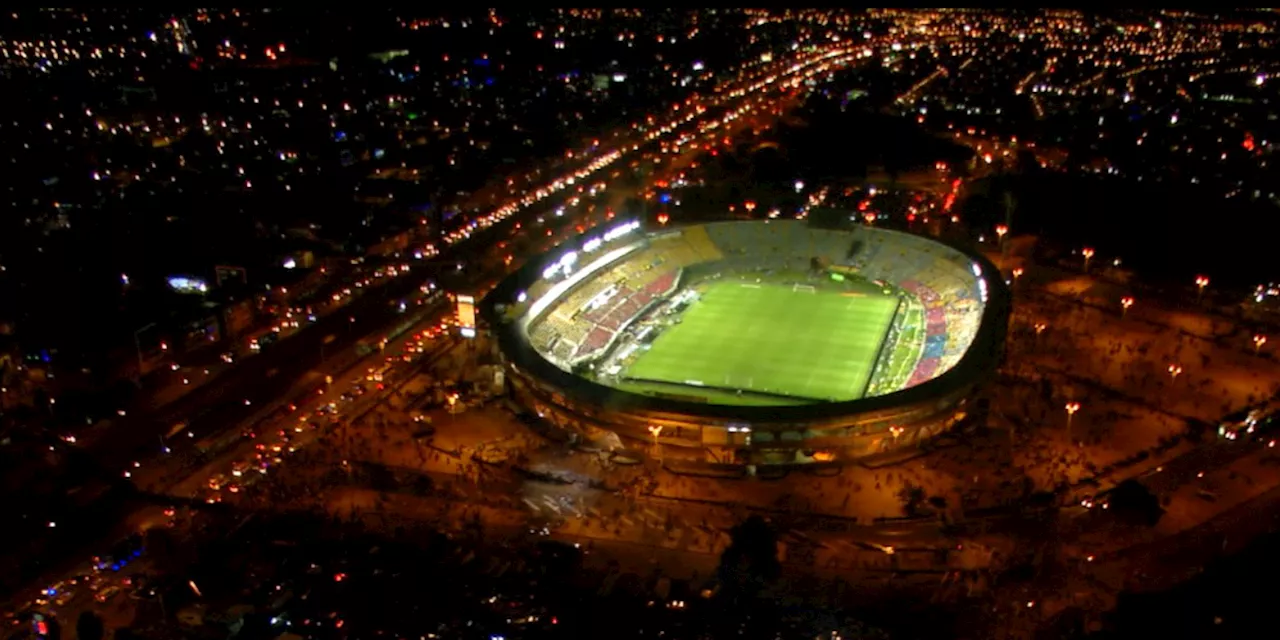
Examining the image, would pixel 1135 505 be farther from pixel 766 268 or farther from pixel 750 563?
pixel 766 268

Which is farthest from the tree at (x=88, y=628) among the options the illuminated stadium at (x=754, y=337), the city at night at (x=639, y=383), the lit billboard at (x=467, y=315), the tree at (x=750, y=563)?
the lit billboard at (x=467, y=315)

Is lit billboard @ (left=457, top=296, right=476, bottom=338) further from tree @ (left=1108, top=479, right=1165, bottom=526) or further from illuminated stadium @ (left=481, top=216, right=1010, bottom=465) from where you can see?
tree @ (left=1108, top=479, right=1165, bottom=526)

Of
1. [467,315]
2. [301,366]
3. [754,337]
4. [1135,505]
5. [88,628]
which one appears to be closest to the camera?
[88,628]

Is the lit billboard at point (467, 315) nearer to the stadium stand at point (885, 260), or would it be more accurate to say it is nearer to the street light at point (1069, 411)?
the stadium stand at point (885, 260)

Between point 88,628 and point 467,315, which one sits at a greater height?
point 467,315

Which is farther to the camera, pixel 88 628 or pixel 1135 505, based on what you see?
pixel 1135 505

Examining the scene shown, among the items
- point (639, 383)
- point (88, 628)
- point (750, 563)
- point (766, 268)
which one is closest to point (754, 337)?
point (639, 383)

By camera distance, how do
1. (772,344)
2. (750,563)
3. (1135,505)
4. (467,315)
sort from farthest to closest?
(772,344), (467,315), (1135,505), (750,563)

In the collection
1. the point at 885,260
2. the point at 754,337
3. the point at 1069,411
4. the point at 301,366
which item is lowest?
the point at 754,337

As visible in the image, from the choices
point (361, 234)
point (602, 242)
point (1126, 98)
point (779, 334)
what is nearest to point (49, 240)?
point (361, 234)
